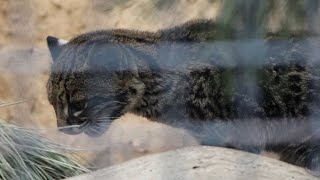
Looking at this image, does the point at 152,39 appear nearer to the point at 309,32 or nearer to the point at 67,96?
the point at 67,96

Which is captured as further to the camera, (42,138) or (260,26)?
(42,138)

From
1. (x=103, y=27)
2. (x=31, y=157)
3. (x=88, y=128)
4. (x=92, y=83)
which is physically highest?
(x=103, y=27)

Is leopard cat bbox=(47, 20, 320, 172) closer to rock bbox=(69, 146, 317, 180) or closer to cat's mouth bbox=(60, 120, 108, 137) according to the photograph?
cat's mouth bbox=(60, 120, 108, 137)

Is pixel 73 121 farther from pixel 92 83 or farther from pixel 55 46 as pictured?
pixel 55 46

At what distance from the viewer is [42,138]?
2.37 m

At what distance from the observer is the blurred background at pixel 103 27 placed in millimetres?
1680

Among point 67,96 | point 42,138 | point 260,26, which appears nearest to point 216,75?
point 260,26

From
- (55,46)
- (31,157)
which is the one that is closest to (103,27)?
(55,46)

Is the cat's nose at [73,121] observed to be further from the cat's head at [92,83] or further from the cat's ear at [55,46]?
the cat's ear at [55,46]

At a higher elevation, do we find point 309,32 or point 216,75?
point 309,32

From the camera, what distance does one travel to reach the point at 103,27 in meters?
2.33

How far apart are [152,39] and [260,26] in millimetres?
470

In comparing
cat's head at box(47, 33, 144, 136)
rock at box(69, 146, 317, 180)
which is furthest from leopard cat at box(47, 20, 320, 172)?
rock at box(69, 146, 317, 180)

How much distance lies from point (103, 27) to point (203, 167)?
2.55ft
